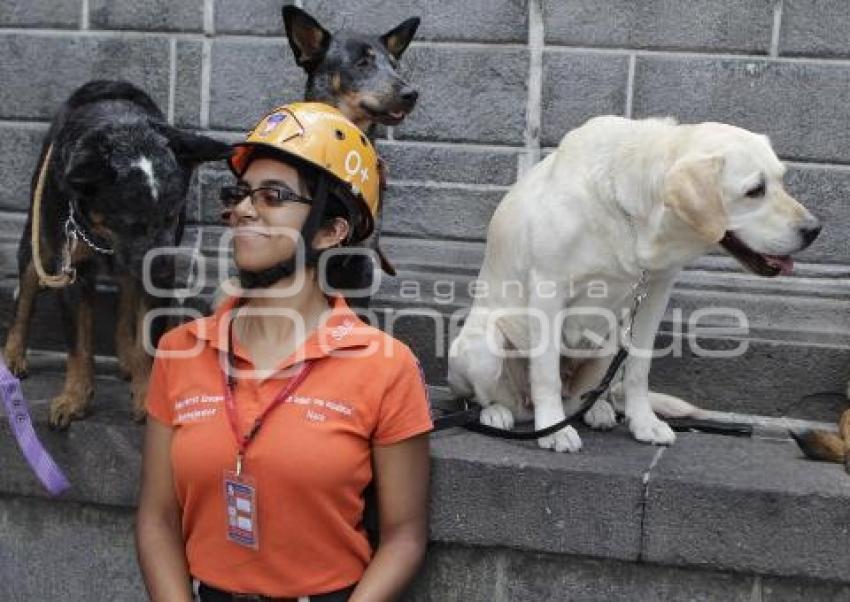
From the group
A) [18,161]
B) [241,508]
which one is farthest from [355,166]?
[18,161]

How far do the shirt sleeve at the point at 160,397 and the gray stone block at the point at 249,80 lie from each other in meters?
2.80

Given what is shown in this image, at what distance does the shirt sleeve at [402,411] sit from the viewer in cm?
304

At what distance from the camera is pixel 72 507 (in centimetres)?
411

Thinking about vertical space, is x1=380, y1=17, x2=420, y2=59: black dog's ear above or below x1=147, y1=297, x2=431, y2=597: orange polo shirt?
above

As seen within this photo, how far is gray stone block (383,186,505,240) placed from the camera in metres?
5.61

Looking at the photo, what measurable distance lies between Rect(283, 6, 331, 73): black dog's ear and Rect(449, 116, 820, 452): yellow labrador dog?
45.2 inches

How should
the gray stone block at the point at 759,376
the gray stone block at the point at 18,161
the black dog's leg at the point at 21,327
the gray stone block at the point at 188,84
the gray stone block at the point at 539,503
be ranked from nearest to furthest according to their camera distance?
the gray stone block at the point at 539,503
the gray stone block at the point at 759,376
the black dog's leg at the point at 21,327
the gray stone block at the point at 188,84
the gray stone block at the point at 18,161

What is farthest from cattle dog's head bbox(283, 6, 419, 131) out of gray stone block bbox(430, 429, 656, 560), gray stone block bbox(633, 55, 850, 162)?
gray stone block bbox(430, 429, 656, 560)

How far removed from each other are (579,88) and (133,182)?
7.64 feet

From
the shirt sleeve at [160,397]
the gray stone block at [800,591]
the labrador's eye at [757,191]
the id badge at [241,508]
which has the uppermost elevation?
the labrador's eye at [757,191]

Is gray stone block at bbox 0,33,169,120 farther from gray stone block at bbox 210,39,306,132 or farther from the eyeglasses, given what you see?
the eyeglasses

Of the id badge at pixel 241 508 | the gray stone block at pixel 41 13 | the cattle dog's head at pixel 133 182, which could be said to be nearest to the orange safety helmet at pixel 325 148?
the id badge at pixel 241 508

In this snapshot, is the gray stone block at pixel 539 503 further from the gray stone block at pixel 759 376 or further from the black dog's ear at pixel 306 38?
the black dog's ear at pixel 306 38

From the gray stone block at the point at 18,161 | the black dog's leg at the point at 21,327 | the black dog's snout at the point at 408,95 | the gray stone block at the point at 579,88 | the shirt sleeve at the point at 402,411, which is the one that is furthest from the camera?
the gray stone block at the point at 18,161
